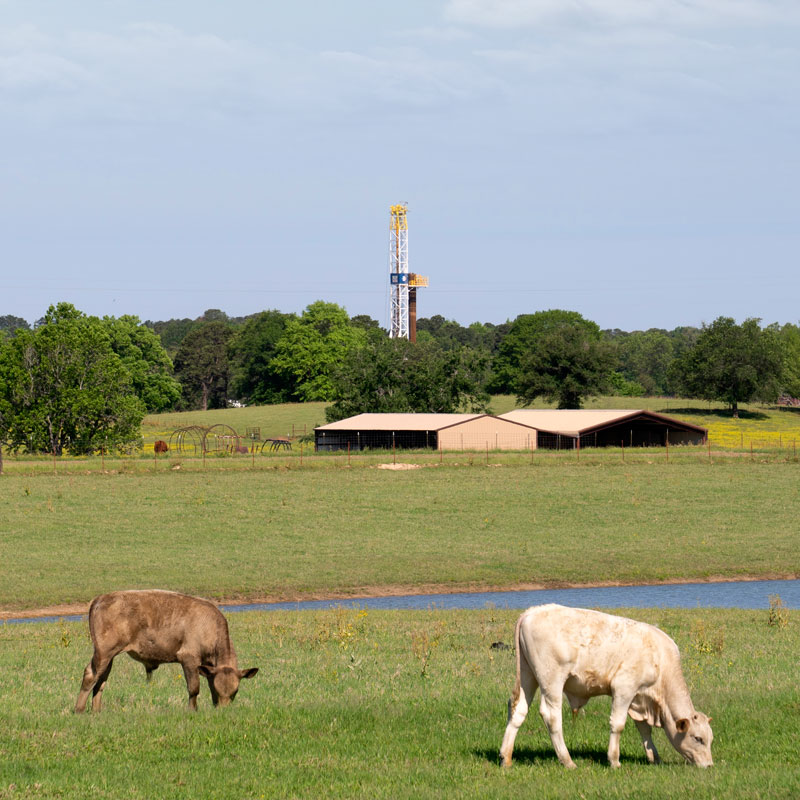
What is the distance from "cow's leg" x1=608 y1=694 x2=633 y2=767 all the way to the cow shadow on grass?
0.85 ft

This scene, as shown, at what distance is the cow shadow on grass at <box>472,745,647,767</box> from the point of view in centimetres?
1081

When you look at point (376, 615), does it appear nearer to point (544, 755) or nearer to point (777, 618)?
point (777, 618)

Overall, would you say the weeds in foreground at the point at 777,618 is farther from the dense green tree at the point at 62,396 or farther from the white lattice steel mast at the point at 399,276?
the white lattice steel mast at the point at 399,276

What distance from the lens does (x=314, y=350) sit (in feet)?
525

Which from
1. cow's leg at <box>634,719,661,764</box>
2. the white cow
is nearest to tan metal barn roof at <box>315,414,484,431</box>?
cow's leg at <box>634,719,661,764</box>

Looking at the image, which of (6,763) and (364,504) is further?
(364,504)

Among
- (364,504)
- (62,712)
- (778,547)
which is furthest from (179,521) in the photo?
(62,712)

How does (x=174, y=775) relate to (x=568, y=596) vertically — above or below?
above

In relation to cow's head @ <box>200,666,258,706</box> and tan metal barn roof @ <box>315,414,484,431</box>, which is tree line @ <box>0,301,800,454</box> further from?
cow's head @ <box>200,666,258,706</box>

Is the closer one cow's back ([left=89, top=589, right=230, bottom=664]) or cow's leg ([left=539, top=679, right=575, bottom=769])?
cow's leg ([left=539, top=679, right=575, bottom=769])

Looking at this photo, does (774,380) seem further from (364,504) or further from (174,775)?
(174,775)

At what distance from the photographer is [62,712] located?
12.6 m

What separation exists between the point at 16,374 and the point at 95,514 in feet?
122

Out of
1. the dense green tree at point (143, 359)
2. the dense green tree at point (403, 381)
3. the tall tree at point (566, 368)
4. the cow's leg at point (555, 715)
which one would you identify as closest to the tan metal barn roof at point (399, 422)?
the dense green tree at point (403, 381)
